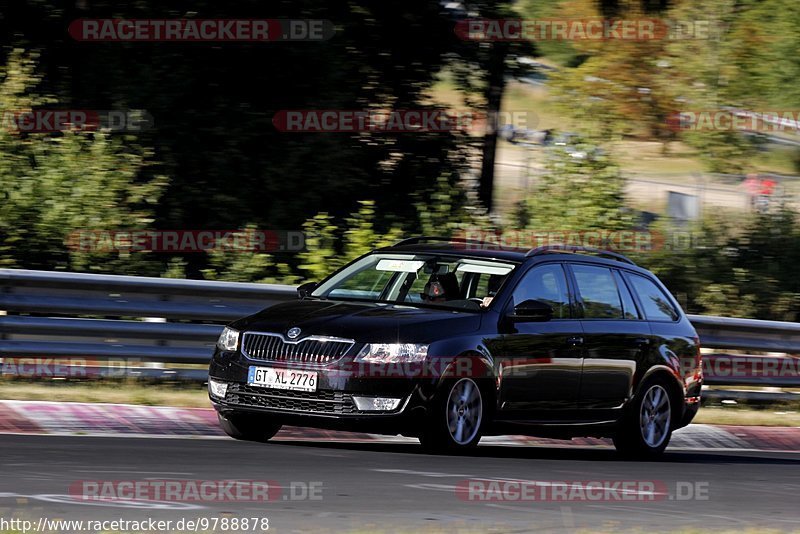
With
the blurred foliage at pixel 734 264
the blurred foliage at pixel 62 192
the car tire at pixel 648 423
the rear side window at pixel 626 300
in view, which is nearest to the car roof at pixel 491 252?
the rear side window at pixel 626 300

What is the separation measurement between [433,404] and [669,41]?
20.8 m

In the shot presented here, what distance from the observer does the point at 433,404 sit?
31.6ft

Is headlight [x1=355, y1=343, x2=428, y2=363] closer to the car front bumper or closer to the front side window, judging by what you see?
the car front bumper

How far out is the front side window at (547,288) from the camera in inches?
422

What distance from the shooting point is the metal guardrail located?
12242mm

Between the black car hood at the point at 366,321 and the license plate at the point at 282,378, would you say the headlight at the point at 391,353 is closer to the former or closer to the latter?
the black car hood at the point at 366,321

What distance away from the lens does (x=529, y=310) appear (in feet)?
34.1

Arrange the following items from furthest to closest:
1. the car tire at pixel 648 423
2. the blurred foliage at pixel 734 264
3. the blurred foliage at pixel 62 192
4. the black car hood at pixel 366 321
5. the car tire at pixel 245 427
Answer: the blurred foliage at pixel 734 264 < the blurred foliage at pixel 62 192 < the car tire at pixel 648 423 < the car tire at pixel 245 427 < the black car hood at pixel 366 321

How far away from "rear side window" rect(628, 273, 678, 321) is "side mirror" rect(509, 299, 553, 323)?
1.75m

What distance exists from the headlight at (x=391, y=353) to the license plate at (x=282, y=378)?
366 millimetres

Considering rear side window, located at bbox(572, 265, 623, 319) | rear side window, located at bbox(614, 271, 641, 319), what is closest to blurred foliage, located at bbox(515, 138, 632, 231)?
rear side window, located at bbox(614, 271, 641, 319)

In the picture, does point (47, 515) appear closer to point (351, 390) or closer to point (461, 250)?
point (351, 390)

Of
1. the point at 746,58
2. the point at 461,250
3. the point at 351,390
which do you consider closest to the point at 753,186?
the point at 746,58

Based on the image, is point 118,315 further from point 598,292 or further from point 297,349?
point 598,292
